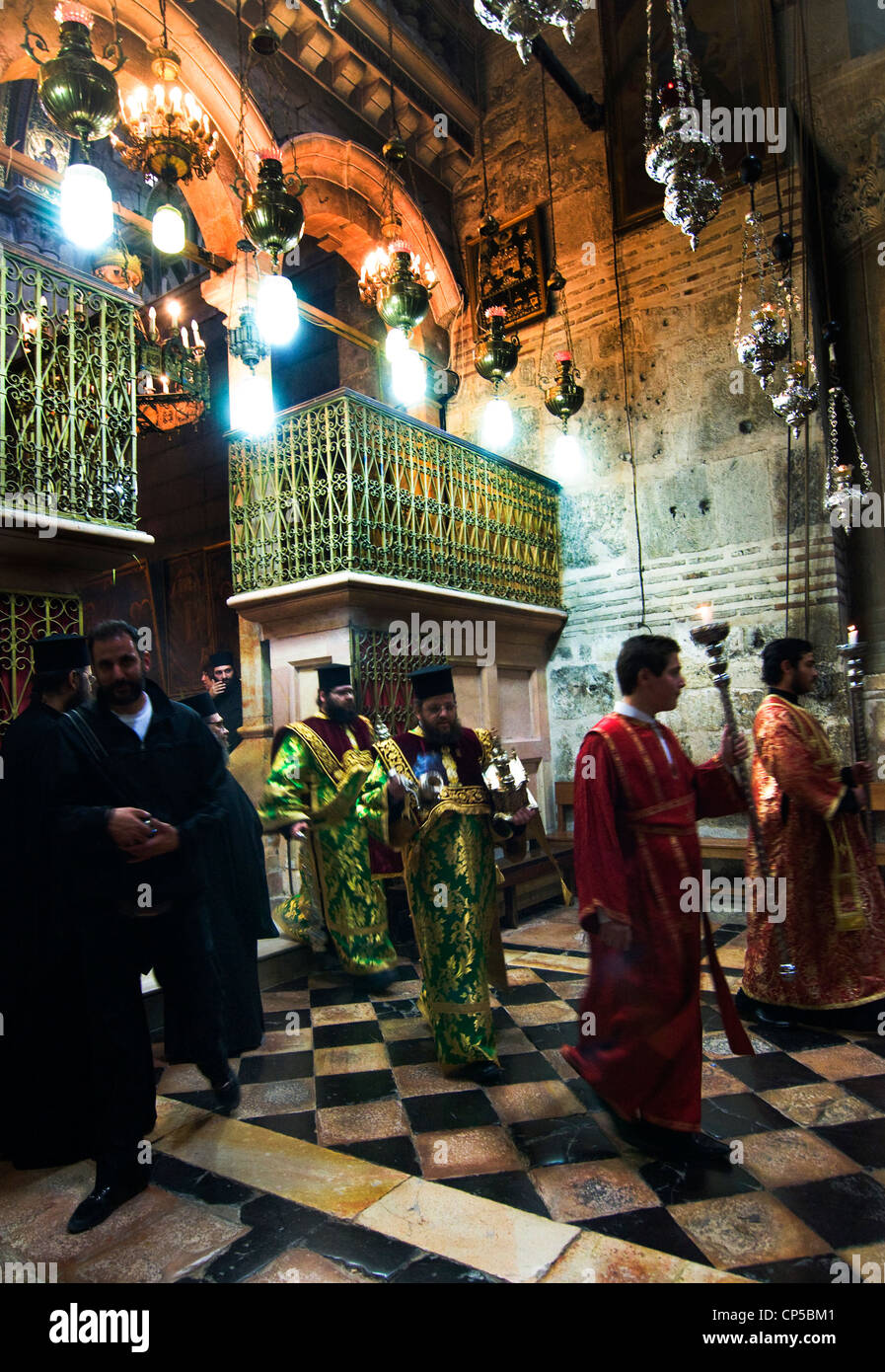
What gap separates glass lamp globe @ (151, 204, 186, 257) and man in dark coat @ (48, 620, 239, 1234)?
164 inches

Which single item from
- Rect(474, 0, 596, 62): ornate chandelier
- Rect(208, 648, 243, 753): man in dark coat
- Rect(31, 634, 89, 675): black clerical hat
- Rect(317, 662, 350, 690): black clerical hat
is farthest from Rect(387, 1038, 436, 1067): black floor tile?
Rect(474, 0, 596, 62): ornate chandelier

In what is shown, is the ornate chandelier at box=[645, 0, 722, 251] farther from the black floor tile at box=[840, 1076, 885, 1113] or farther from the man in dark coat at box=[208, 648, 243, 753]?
the man in dark coat at box=[208, 648, 243, 753]

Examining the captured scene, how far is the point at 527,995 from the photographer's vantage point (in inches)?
181

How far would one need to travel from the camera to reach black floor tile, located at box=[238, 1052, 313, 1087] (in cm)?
361

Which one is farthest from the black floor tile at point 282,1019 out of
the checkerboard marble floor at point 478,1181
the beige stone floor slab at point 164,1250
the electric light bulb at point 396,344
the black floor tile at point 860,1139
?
the electric light bulb at point 396,344

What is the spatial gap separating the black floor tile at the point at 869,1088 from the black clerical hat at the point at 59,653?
3.67 m

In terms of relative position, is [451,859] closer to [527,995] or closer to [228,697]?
[527,995]

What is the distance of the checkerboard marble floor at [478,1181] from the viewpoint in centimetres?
215

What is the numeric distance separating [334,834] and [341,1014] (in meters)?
1.08

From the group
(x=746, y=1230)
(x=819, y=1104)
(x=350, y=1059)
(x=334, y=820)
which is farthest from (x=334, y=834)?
(x=746, y=1230)

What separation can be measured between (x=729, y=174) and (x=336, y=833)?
749 centimetres

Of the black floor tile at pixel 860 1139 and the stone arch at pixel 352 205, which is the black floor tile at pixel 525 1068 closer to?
the black floor tile at pixel 860 1139

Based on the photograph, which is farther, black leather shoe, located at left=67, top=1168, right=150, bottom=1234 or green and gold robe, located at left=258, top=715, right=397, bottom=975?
green and gold robe, located at left=258, top=715, right=397, bottom=975
